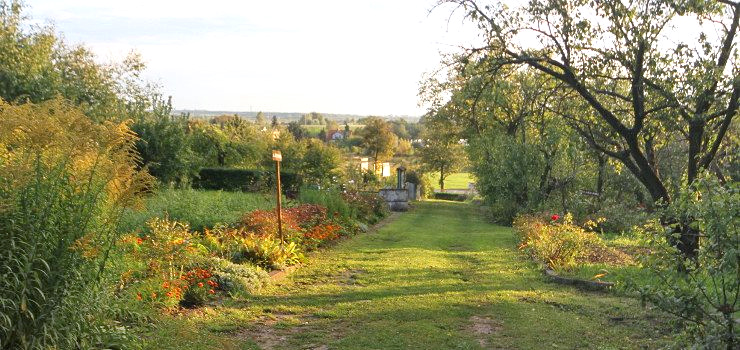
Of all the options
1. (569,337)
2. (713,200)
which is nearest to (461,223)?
(569,337)

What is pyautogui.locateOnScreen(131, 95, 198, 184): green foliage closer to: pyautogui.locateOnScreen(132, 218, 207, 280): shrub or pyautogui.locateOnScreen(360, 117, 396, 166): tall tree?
pyautogui.locateOnScreen(132, 218, 207, 280): shrub

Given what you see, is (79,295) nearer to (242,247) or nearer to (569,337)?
(569,337)

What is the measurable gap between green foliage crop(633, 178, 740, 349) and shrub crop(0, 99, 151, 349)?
13.5ft

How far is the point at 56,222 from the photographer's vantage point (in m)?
4.27

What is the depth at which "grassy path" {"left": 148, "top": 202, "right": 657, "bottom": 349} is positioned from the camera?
6324 mm

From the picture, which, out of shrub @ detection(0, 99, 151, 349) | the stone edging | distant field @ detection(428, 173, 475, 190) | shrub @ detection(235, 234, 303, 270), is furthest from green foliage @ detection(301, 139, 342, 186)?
shrub @ detection(0, 99, 151, 349)

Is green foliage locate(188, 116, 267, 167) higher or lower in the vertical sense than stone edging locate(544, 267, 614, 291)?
higher

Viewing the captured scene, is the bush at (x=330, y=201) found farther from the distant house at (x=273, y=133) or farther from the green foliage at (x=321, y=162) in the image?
the distant house at (x=273, y=133)

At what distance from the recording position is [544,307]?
8.32m

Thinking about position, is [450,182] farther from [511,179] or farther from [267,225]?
[267,225]

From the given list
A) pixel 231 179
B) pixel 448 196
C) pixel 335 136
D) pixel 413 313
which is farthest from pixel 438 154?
pixel 413 313

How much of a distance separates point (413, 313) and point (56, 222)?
468 cm

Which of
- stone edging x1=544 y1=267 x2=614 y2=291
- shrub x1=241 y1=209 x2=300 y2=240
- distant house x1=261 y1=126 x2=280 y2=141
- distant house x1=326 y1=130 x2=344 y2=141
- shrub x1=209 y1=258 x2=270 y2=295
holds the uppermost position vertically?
distant house x1=326 y1=130 x2=344 y2=141

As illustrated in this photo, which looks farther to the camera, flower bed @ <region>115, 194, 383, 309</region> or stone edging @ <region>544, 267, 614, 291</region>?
stone edging @ <region>544, 267, 614, 291</region>
